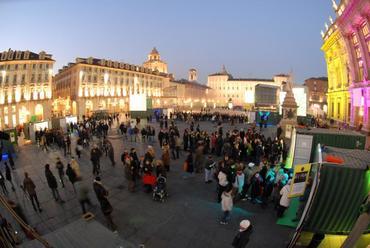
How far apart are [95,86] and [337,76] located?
51250 millimetres

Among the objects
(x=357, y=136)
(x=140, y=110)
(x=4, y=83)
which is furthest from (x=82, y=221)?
(x=4, y=83)

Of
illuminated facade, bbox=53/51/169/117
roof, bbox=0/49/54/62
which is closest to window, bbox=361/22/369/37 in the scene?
illuminated facade, bbox=53/51/169/117

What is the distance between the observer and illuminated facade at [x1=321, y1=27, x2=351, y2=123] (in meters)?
41.3

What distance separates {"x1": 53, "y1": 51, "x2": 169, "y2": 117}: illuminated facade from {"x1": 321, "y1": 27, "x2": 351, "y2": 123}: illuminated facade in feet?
140

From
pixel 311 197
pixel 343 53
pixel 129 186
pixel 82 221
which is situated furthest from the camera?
pixel 343 53

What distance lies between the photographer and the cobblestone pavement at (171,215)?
7281 mm

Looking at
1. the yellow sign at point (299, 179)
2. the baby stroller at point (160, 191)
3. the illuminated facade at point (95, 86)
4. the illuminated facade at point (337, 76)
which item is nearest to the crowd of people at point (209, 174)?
the baby stroller at point (160, 191)

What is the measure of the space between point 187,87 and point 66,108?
4476cm

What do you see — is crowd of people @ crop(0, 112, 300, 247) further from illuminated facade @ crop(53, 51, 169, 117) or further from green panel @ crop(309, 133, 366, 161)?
illuminated facade @ crop(53, 51, 169, 117)

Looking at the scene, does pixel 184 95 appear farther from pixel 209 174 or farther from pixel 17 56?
pixel 209 174

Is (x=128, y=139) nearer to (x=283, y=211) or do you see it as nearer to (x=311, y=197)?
(x=283, y=211)

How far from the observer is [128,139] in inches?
912

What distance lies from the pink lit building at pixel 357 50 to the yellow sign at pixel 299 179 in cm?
2724

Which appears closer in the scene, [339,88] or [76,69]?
[339,88]
